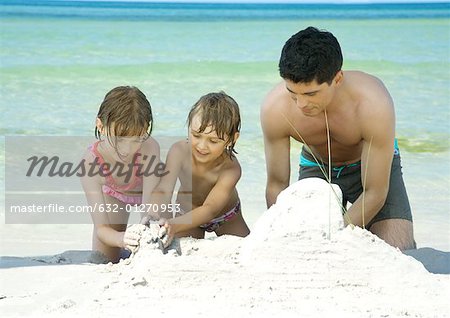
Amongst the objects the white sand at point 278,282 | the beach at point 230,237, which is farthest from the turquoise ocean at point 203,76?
the white sand at point 278,282

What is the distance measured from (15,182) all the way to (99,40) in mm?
13052

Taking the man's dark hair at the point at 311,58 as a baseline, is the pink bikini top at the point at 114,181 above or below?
below

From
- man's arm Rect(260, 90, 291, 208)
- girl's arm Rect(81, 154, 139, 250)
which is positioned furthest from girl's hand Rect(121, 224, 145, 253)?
man's arm Rect(260, 90, 291, 208)

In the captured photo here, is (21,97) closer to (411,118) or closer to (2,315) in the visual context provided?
(411,118)

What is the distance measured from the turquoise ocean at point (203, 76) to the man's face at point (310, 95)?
5.08 ft

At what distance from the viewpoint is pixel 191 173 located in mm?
4766

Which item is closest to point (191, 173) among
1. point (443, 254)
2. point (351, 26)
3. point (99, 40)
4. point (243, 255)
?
point (243, 255)

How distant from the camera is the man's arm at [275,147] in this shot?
4535 millimetres

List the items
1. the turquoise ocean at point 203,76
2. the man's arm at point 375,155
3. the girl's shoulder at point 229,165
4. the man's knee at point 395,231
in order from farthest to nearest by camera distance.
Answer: the turquoise ocean at point 203,76 < the man's knee at point 395,231 < the girl's shoulder at point 229,165 < the man's arm at point 375,155

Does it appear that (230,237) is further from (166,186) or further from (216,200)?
(166,186)

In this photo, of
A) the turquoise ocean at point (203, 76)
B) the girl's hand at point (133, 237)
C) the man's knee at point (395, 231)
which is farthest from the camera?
the turquoise ocean at point (203, 76)

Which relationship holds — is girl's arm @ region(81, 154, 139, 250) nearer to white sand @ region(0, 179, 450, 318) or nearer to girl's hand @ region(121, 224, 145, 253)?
girl's hand @ region(121, 224, 145, 253)

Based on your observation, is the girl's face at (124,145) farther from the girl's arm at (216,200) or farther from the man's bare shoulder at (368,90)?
the man's bare shoulder at (368,90)

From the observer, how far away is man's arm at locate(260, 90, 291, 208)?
454 cm
